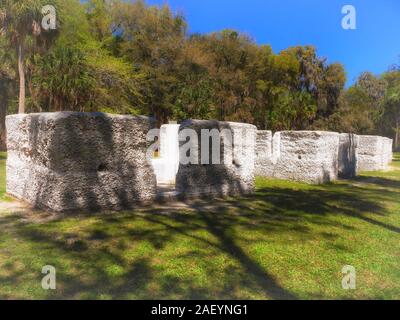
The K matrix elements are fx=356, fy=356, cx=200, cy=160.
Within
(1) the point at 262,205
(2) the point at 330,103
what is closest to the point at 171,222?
(1) the point at 262,205

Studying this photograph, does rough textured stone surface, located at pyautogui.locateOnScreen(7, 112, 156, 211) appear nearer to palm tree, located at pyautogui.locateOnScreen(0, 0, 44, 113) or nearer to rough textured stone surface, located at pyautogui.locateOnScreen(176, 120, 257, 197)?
rough textured stone surface, located at pyautogui.locateOnScreen(176, 120, 257, 197)

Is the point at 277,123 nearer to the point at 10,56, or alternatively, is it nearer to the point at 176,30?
the point at 176,30

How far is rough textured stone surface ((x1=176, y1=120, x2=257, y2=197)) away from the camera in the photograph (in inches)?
318

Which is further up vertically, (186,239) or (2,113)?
(2,113)

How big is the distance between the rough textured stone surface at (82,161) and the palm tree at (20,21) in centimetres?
1175

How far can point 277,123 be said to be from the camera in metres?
30.1

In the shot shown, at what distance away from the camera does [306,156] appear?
37.9 feet

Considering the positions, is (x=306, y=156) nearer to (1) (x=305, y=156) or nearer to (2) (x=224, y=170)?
(1) (x=305, y=156)

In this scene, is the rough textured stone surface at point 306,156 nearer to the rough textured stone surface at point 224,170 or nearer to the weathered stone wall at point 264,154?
the weathered stone wall at point 264,154

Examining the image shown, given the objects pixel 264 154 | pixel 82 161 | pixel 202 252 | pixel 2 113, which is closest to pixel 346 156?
pixel 264 154

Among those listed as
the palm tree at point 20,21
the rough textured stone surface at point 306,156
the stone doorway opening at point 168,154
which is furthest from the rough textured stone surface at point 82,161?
the palm tree at point 20,21

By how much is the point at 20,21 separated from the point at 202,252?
17.2 meters

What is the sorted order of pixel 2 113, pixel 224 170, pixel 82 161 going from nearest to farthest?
pixel 82 161 < pixel 224 170 < pixel 2 113
